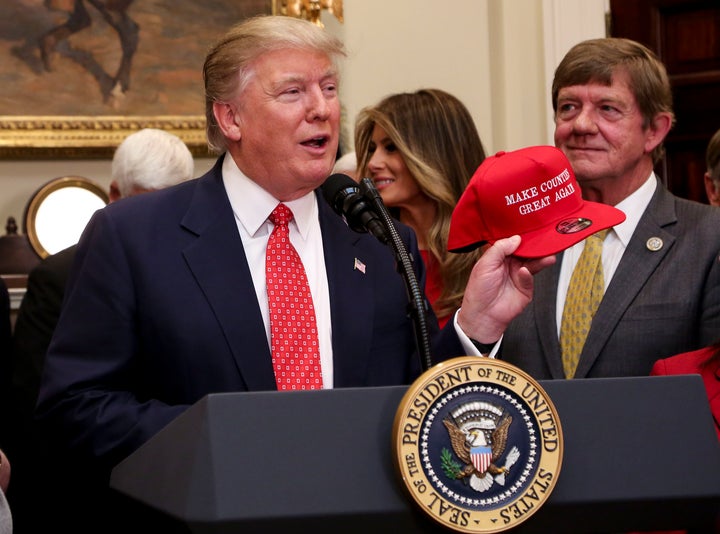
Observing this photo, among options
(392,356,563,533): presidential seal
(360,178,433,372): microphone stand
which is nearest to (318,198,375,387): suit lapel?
(360,178,433,372): microphone stand

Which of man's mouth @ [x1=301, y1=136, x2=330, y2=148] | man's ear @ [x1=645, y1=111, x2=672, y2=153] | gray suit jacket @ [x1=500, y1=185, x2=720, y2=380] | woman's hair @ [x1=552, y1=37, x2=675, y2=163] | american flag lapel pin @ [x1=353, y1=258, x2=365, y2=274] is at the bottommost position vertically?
gray suit jacket @ [x1=500, y1=185, x2=720, y2=380]

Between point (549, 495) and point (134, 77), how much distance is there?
3.80m

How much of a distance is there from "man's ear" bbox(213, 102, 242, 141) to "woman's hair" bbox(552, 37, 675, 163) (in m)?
0.95

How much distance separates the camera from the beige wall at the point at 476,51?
5316mm

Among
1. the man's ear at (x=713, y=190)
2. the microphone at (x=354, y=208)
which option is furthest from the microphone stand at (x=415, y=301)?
the man's ear at (x=713, y=190)

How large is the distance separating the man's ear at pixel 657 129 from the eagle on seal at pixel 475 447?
5.39ft

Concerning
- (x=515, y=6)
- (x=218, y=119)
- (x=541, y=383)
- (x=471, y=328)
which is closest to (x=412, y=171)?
(x=218, y=119)

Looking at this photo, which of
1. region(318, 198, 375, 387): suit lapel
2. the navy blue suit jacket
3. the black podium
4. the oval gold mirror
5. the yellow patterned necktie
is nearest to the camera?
A: the black podium

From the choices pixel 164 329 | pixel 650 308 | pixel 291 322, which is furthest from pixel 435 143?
pixel 164 329

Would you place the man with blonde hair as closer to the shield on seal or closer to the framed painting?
the shield on seal

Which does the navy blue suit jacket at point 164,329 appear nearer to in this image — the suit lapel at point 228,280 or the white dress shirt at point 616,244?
the suit lapel at point 228,280

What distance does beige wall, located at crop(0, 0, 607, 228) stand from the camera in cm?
532

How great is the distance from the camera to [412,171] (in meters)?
3.36

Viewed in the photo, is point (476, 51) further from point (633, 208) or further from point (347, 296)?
point (347, 296)
